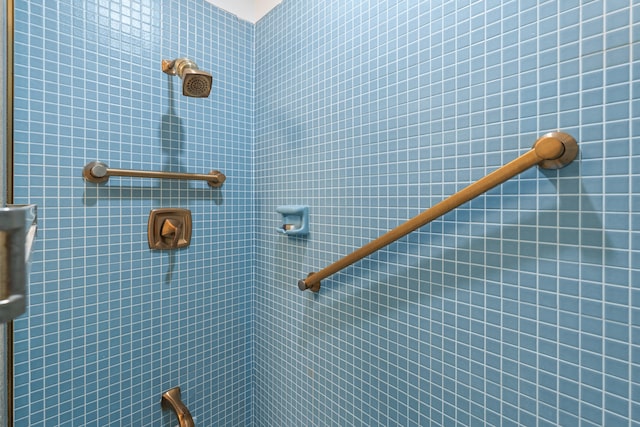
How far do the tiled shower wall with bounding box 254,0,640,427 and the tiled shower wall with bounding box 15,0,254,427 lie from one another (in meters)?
0.29

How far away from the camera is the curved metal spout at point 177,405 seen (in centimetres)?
103

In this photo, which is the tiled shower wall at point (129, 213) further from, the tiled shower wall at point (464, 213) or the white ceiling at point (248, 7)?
the tiled shower wall at point (464, 213)

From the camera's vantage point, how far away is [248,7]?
1284 mm

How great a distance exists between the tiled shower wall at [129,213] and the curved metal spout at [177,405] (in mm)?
22

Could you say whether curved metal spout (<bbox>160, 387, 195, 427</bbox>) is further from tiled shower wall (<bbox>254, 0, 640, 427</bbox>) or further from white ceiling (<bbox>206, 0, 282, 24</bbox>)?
white ceiling (<bbox>206, 0, 282, 24</bbox>)

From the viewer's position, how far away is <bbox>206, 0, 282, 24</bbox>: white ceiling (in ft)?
3.96

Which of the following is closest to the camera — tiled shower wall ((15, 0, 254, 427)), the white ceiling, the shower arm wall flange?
tiled shower wall ((15, 0, 254, 427))

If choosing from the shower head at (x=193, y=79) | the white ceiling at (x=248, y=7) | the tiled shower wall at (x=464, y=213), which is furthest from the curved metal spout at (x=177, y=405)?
the white ceiling at (x=248, y=7)

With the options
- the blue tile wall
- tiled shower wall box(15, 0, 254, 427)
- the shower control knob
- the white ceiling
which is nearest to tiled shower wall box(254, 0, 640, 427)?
the blue tile wall

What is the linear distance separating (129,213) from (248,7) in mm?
968

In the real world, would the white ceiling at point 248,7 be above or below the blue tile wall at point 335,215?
above

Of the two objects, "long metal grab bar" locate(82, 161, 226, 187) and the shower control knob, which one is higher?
"long metal grab bar" locate(82, 161, 226, 187)

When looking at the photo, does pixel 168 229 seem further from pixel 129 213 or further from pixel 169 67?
pixel 169 67

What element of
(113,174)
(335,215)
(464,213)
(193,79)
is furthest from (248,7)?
(464,213)
